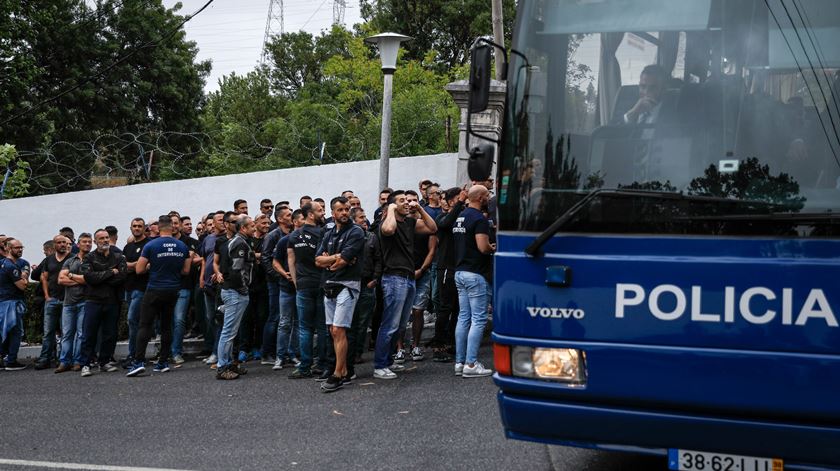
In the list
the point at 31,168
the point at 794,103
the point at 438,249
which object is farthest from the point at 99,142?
the point at 794,103

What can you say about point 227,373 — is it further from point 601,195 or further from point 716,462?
point 716,462

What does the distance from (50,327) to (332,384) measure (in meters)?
5.21

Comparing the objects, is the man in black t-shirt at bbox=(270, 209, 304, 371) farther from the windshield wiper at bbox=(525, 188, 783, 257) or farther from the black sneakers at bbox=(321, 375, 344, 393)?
the windshield wiper at bbox=(525, 188, 783, 257)

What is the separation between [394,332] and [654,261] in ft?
18.4

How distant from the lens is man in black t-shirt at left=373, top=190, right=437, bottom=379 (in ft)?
31.7

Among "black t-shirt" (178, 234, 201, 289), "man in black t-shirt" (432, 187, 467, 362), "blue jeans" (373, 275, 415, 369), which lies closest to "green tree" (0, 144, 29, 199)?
"black t-shirt" (178, 234, 201, 289)

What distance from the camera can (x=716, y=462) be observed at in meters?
4.36

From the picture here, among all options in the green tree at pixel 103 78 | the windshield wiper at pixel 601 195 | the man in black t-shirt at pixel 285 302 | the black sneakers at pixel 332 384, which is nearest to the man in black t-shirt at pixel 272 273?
the man in black t-shirt at pixel 285 302

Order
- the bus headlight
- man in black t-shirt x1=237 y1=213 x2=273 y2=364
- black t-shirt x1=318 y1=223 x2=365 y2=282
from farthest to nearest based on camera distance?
man in black t-shirt x1=237 y1=213 x2=273 y2=364
black t-shirt x1=318 y1=223 x2=365 y2=282
the bus headlight

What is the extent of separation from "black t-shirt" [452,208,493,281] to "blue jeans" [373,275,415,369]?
663 mm

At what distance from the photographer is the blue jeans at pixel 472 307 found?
929cm

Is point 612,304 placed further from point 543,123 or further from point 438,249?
point 438,249

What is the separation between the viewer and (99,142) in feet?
53.2

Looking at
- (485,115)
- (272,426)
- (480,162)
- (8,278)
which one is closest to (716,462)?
(480,162)
